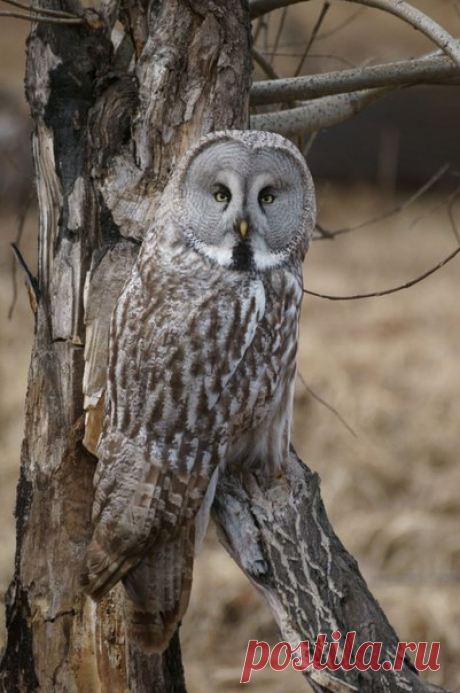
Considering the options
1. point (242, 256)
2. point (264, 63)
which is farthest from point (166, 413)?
point (264, 63)

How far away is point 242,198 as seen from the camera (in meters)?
2.58

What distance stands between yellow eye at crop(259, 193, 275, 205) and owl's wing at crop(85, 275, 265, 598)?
0.73ft

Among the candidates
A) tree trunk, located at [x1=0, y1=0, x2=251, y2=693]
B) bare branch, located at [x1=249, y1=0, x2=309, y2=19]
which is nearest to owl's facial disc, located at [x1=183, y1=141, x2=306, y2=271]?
tree trunk, located at [x1=0, y1=0, x2=251, y2=693]

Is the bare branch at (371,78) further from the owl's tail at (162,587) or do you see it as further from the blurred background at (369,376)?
the owl's tail at (162,587)

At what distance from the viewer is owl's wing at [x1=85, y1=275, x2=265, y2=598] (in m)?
2.54

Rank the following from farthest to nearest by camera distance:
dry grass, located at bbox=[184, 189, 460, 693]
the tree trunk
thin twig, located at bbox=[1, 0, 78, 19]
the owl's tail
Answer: dry grass, located at bbox=[184, 189, 460, 693]
the tree trunk
the owl's tail
thin twig, located at bbox=[1, 0, 78, 19]

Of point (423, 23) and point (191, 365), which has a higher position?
point (423, 23)

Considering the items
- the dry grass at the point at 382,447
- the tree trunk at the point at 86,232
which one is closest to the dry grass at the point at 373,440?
the dry grass at the point at 382,447

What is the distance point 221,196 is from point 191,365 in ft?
1.30

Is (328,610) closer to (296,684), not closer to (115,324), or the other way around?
(115,324)

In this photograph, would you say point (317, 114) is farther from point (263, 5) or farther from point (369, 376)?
point (369, 376)

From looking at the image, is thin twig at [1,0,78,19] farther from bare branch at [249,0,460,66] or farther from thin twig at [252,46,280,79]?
thin twig at [252,46,280,79]

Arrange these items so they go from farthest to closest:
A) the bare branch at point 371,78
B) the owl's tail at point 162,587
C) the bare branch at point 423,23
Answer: the bare branch at point 371,78
the owl's tail at point 162,587
the bare branch at point 423,23

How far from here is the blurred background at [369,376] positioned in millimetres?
5484
